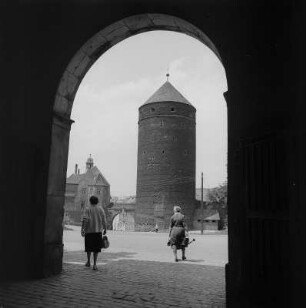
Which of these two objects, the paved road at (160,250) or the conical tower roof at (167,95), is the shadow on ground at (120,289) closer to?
the paved road at (160,250)

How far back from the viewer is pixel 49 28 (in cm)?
643

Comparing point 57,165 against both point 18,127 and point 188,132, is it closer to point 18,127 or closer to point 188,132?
point 18,127

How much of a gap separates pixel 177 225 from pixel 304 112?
5758mm

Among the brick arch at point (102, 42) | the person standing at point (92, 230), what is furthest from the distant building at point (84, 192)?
the brick arch at point (102, 42)

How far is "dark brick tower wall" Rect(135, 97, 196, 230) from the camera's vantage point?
123 ft

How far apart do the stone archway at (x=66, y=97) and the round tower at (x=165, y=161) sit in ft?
103

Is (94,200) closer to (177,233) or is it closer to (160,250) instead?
(177,233)

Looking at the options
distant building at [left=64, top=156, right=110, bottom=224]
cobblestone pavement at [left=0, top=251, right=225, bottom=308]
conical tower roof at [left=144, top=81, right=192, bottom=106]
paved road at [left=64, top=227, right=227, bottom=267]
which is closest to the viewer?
cobblestone pavement at [left=0, top=251, right=225, bottom=308]

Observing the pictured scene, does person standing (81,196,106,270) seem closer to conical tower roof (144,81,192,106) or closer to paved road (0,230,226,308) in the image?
paved road (0,230,226,308)

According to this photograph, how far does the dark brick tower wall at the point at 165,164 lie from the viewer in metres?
37.6

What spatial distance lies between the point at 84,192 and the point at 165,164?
30647 mm

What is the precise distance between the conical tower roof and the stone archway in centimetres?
3200

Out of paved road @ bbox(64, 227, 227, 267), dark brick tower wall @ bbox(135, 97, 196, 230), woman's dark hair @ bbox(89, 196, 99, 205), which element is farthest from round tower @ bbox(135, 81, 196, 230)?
woman's dark hair @ bbox(89, 196, 99, 205)

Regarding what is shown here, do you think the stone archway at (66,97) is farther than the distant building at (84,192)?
No
